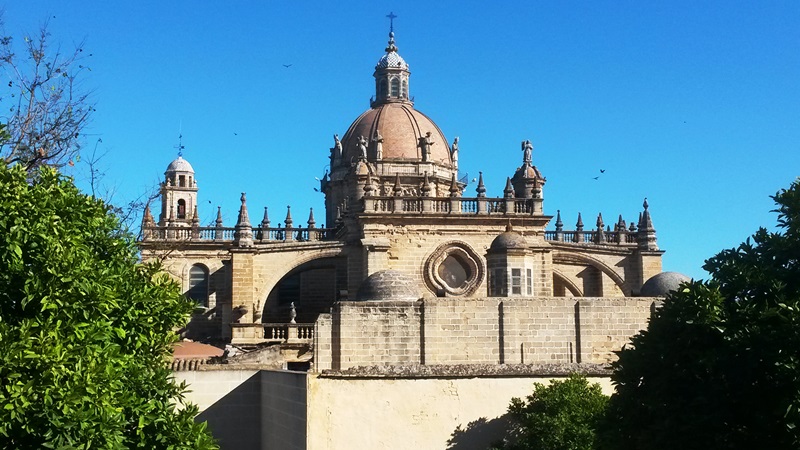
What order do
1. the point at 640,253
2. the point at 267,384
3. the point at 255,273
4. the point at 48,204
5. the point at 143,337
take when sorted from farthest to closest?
the point at 640,253 → the point at 255,273 → the point at 267,384 → the point at 143,337 → the point at 48,204

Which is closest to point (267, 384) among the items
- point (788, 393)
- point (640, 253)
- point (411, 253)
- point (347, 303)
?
point (347, 303)

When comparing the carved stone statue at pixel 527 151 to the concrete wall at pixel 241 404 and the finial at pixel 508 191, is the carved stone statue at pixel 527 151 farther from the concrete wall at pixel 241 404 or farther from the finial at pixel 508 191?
the concrete wall at pixel 241 404

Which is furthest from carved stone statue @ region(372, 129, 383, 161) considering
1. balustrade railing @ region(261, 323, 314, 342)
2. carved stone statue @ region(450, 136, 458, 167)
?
balustrade railing @ region(261, 323, 314, 342)

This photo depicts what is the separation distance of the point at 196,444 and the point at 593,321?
45.2 feet

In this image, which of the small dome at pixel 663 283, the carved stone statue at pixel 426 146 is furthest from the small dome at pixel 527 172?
the small dome at pixel 663 283

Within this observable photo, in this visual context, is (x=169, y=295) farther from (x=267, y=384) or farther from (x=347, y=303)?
(x=347, y=303)

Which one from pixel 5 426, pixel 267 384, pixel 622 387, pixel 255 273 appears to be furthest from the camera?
pixel 255 273

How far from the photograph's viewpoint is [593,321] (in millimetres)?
22156

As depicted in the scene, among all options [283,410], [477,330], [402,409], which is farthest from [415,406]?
[477,330]

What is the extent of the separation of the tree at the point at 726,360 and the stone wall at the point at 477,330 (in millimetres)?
9711

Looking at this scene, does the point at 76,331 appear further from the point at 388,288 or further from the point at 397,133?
the point at 397,133

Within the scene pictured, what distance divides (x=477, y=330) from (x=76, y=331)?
536 inches

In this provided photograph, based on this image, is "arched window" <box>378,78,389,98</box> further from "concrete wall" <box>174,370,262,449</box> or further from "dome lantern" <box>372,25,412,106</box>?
"concrete wall" <box>174,370,262,449</box>

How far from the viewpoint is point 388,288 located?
939 inches
